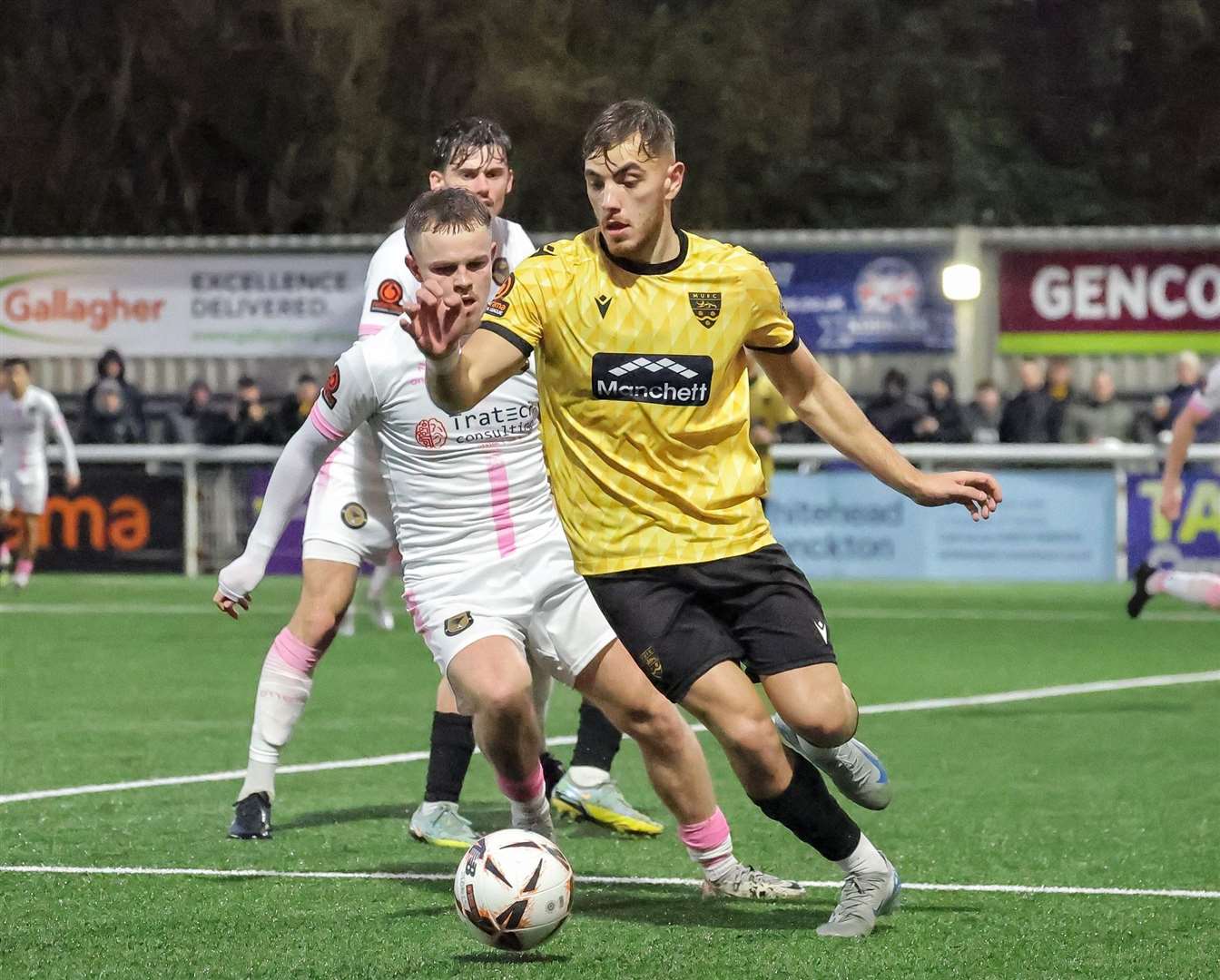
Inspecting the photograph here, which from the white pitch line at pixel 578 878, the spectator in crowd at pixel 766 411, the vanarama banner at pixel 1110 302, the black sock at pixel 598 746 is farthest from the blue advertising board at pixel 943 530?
the white pitch line at pixel 578 878

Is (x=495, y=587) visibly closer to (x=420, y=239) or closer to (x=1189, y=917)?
(x=420, y=239)

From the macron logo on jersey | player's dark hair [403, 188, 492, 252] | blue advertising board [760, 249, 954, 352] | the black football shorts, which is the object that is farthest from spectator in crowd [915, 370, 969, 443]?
player's dark hair [403, 188, 492, 252]

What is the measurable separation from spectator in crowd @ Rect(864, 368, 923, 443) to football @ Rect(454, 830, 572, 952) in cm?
1539

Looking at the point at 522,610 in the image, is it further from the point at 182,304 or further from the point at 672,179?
the point at 182,304

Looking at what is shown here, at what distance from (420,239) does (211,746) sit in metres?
4.68

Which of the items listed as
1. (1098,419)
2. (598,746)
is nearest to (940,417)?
(1098,419)

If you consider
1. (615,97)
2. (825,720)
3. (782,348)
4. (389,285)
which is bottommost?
(825,720)

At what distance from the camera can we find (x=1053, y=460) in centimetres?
1964

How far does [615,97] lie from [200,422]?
36.0 feet

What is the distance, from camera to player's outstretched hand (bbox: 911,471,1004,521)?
5.86 m

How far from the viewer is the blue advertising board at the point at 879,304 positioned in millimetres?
24312

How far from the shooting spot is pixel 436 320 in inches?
194

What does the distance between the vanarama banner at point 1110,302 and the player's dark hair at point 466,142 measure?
17.9 m

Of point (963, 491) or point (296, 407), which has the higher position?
point (963, 491)
